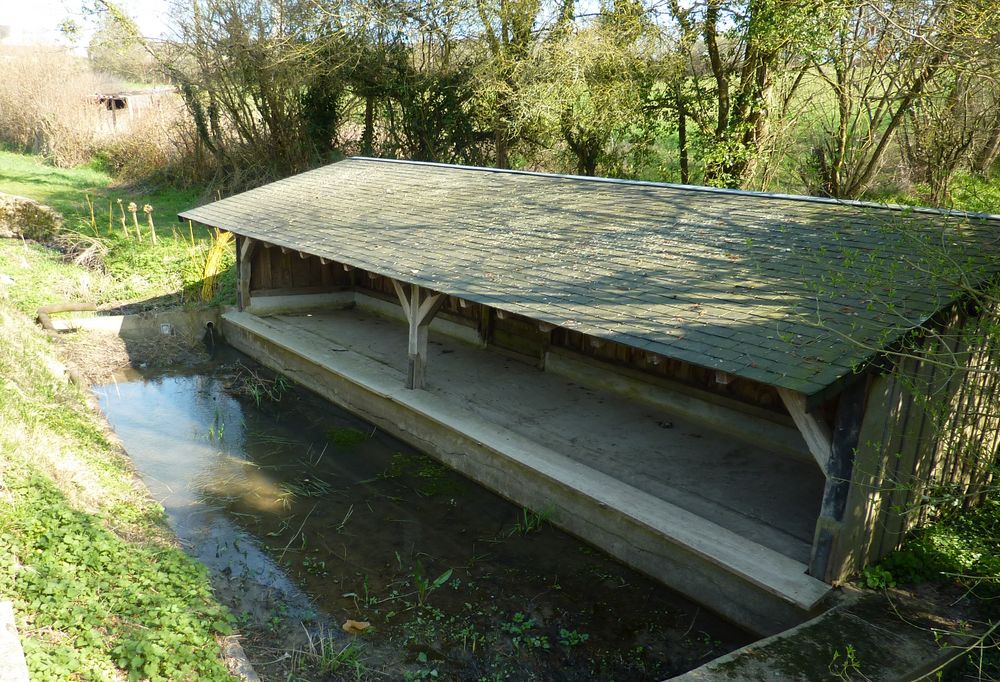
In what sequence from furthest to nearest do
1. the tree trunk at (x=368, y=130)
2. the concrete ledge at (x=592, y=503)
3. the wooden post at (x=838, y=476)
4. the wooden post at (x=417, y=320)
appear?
1. the tree trunk at (x=368, y=130)
2. the wooden post at (x=417, y=320)
3. the concrete ledge at (x=592, y=503)
4. the wooden post at (x=838, y=476)

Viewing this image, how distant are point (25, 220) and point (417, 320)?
11054 millimetres

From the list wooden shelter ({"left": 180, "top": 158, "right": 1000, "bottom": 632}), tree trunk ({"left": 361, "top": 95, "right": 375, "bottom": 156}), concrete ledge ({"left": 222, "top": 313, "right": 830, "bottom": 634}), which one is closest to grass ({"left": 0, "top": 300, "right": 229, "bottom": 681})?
concrete ledge ({"left": 222, "top": 313, "right": 830, "bottom": 634})

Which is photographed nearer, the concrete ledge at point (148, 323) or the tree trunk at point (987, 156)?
the concrete ledge at point (148, 323)

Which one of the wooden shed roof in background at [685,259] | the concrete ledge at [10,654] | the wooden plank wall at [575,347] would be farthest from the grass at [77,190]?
the concrete ledge at [10,654]

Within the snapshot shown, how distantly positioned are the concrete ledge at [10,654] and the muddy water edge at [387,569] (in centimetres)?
159

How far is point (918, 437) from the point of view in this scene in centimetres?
512

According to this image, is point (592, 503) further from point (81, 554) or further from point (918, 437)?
point (81, 554)

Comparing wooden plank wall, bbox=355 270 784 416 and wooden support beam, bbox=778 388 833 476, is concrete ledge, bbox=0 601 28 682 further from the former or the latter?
wooden plank wall, bbox=355 270 784 416

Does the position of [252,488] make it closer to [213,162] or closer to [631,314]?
[631,314]

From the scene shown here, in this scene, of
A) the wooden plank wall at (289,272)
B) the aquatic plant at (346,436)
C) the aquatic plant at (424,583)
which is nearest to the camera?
the aquatic plant at (424,583)

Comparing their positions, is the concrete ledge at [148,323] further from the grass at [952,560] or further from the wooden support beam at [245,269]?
the grass at [952,560]

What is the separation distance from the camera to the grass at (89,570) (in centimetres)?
398

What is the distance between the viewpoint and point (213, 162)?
1883 centimetres

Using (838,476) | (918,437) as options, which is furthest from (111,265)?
(918,437)
